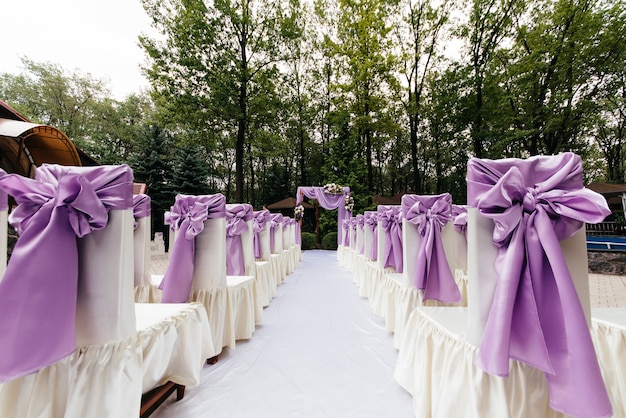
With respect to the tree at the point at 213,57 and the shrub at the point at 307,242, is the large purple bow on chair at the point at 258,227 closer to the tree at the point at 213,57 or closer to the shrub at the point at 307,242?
the tree at the point at 213,57

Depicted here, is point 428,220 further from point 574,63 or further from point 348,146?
point 348,146

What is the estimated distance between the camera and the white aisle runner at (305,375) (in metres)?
1.56

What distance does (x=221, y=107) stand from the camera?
11.9m

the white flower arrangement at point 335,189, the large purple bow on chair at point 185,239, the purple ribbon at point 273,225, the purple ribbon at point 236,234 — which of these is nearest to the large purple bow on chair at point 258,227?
the purple ribbon at point 273,225

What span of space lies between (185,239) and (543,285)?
204 cm

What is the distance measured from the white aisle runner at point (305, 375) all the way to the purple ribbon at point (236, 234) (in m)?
0.69

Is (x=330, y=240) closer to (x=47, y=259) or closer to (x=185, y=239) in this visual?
(x=185, y=239)

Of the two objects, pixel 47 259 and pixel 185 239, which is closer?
pixel 47 259

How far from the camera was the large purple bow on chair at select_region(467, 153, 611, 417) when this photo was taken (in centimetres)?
81

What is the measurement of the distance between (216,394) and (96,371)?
2.85 ft

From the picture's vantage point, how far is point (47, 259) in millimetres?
945

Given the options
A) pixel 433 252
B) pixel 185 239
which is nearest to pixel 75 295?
pixel 185 239

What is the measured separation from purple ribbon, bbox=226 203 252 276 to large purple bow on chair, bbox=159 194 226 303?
0.90 meters

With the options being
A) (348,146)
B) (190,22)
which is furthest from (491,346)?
(348,146)
